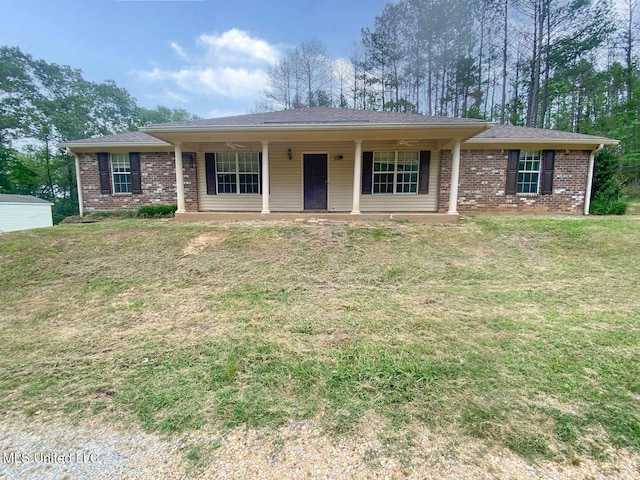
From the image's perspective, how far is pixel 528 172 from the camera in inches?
398

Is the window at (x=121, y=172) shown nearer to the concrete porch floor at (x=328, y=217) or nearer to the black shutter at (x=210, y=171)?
the black shutter at (x=210, y=171)

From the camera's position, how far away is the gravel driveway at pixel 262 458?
5.35ft

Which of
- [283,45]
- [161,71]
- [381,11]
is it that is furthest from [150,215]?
[381,11]

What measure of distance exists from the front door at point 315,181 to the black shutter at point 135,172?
6.04 meters

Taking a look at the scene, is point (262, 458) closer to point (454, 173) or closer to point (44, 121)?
point (454, 173)

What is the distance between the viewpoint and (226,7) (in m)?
13.7

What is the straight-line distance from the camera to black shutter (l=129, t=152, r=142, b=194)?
1053cm

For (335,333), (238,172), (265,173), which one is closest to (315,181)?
(265,173)

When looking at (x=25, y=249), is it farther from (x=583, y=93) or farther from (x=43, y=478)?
(x=583, y=93)

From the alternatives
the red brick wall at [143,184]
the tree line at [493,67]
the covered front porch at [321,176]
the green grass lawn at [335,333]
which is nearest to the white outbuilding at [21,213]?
the red brick wall at [143,184]

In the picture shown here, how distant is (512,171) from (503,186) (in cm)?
56

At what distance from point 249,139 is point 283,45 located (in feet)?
61.3

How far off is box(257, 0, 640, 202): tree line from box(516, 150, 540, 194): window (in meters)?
12.2

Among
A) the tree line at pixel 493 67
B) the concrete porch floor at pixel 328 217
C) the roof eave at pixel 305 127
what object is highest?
the tree line at pixel 493 67
